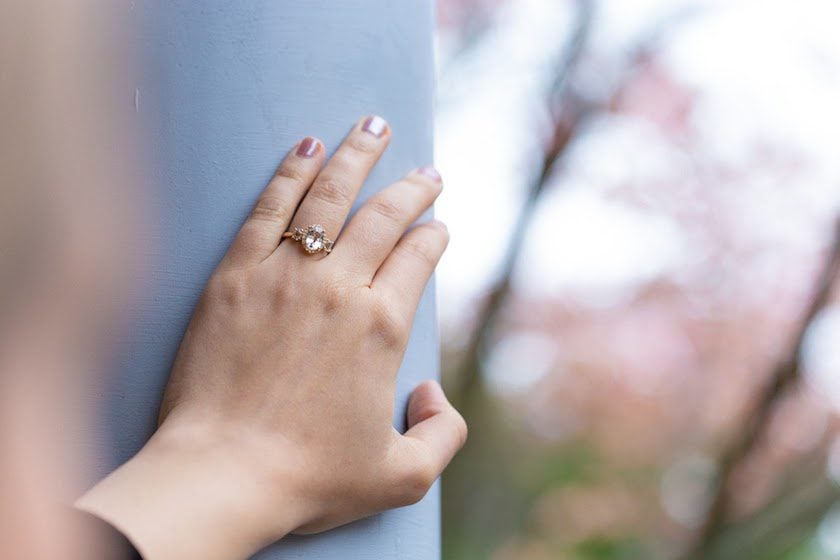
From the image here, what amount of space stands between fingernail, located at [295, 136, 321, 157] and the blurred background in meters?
2.56

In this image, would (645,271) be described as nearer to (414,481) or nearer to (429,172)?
(429,172)

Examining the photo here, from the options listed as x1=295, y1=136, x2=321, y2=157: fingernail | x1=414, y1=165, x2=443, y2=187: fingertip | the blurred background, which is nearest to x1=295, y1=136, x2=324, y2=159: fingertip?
x1=295, y1=136, x2=321, y2=157: fingernail

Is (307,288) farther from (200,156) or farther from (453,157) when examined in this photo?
(453,157)

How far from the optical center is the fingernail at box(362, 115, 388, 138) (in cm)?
80

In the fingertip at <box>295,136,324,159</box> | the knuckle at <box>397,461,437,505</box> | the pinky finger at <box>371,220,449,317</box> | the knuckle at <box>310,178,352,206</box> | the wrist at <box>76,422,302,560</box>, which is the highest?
the fingertip at <box>295,136,324,159</box>

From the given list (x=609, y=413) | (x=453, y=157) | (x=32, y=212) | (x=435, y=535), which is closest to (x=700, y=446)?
(x=609, y=413)

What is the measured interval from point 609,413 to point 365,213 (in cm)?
390

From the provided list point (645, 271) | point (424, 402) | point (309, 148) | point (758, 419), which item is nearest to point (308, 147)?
point (309, 148)

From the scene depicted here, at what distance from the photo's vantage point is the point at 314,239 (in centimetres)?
71

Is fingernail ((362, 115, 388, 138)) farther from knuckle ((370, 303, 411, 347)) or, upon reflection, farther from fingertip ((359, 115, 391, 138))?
knuckle ((370, 303, 411, 347))

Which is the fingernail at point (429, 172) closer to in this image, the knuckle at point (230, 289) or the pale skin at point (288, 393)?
the pale skin at point (288, 393)

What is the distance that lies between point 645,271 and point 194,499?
347 centimetres

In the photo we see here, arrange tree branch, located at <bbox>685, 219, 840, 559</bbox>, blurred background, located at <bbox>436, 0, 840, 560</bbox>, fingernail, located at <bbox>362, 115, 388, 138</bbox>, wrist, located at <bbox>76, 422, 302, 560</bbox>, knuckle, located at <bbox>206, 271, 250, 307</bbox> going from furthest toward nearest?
1. blurred background, located at <bbox>436, 0, 840, 560</bbox>
2. tree branch, located at <bbox>685, 219, 840, 559</bbox>
3. fingernail, located at <bbox>362, 115, 388, 138</bbox>
4. knuckle, located at <bbox>206, 271, 250, 307</bbox>
5. wrist, located at <bbox>76, 422, 302, 560</bbox>

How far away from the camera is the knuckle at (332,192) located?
0.73 m
